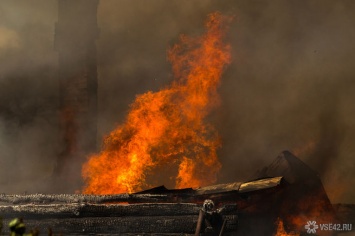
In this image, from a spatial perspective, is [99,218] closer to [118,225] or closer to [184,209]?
[118,225]

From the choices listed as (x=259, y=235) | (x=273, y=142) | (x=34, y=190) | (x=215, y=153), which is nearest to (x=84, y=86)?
(x=34, y=190)

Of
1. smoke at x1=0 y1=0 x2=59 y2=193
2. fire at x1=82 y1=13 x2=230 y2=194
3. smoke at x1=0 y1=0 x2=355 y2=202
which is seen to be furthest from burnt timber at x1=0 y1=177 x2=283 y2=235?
smoke at x1=0 y1=0 x2=59 y2=193

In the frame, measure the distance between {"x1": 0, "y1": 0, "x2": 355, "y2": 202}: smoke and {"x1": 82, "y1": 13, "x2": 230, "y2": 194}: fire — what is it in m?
0.45

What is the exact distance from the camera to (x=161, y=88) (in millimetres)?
16406

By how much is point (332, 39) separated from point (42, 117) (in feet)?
36.1

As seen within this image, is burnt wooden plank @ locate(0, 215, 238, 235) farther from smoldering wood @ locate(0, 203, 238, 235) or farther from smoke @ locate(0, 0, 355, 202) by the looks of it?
smoke @ locate(0, 0, 355, 202)

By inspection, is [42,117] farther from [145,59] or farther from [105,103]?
[145,59]

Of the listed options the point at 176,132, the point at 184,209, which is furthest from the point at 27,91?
the point at 184,209

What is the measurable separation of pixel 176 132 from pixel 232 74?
3.21 meters

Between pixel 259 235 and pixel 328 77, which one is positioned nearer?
pixel 259 235

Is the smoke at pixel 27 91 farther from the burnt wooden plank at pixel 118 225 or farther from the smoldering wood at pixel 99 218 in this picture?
the burnt wooden plank at pixel 118 225

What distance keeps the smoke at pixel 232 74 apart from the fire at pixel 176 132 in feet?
1.47

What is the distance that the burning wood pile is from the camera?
858 centimetres

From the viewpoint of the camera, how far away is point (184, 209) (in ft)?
28.8
